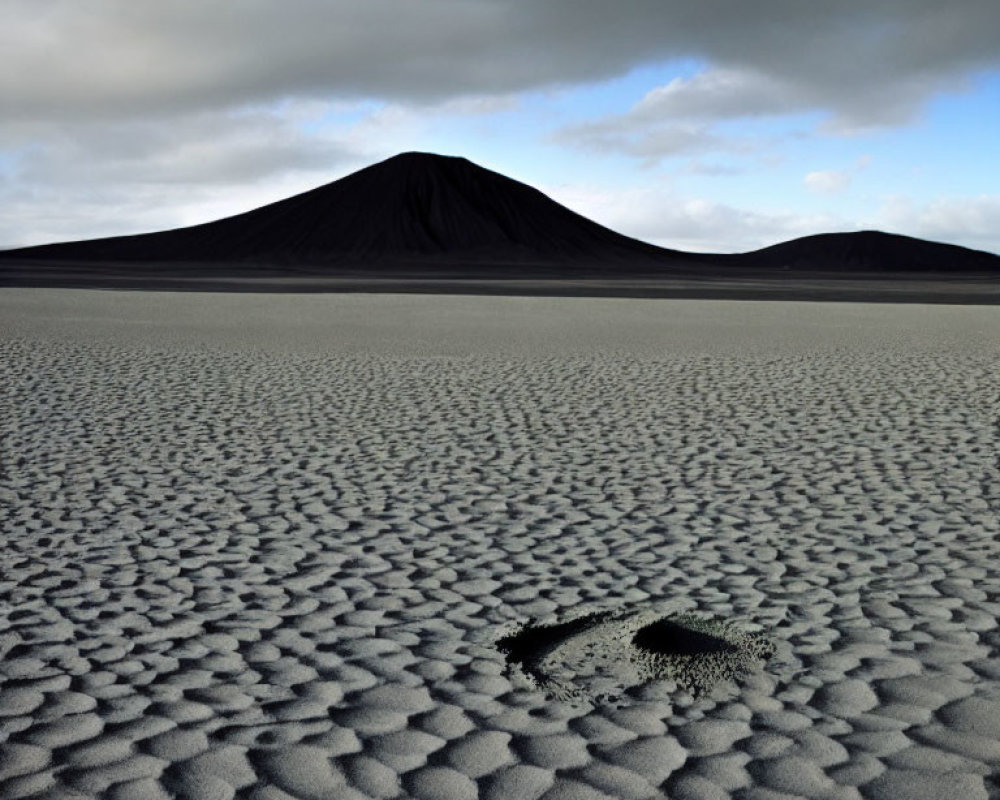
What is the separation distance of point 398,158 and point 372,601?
129 metres

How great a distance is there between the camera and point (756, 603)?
3.77 m

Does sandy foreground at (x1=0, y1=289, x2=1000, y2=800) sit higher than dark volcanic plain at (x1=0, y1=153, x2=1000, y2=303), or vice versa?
dark volcanic plain at (x1=0, y1=153, x2=1000, y2=303)

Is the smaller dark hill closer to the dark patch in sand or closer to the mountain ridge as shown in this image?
the mountain ridge

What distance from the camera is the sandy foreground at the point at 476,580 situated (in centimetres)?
255

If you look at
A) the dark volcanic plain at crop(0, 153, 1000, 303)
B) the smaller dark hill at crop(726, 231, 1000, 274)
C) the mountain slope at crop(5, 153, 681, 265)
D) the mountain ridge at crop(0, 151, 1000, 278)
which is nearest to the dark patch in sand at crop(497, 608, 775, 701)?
the dark volcanic plain at crop(0, 153, 1000, 303)

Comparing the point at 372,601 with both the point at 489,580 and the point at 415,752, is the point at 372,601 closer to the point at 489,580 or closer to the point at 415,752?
the point at 489,580

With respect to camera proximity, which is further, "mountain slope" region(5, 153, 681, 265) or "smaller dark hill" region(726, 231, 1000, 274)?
"smaller dark hill" region(726, 231, 1000, 274)

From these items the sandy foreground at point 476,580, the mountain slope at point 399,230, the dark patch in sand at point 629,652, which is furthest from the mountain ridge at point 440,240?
the dark patch in sand at point 629,652

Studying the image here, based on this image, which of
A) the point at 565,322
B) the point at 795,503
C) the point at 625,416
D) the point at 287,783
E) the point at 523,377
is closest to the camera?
the point at 287,783

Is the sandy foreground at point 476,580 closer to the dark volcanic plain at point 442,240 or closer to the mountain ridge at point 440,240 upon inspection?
the dark volcanic plain at point 442,240

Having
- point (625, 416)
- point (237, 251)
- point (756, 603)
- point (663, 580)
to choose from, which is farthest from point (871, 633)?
point (237, 251)

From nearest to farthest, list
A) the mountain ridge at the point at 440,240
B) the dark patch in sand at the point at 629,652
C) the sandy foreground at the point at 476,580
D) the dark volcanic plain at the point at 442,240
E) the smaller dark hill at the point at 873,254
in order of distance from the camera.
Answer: the sandy foreground at the point at 476,580, the dark patch in sand at the point at 629,652, the dark volcanic plain at the point at 442,240, the mountain ridge at the point at 440,240, the smaller dark hill at the point at 873,254

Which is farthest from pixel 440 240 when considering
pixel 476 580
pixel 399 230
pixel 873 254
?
pixel 476 580

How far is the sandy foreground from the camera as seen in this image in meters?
2.55
